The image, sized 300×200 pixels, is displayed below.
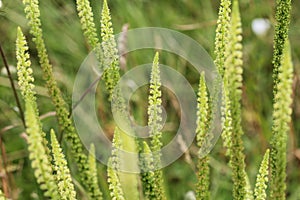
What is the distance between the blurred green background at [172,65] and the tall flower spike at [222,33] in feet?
3.02

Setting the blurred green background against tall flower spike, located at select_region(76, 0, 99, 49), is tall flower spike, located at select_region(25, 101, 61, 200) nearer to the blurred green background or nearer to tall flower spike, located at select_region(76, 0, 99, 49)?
tall flower spike, located at select_region(76, 0, 99, 49)

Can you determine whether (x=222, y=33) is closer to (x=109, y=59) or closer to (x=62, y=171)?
(x=109, y=59)

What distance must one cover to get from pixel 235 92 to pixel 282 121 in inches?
3.7

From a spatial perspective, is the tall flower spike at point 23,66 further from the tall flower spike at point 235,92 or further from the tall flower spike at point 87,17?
the tall flower spike at point 235,92

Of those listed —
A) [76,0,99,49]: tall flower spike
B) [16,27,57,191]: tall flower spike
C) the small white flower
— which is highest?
the small white flower

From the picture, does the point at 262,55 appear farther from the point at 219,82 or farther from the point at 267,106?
the point at 219,82

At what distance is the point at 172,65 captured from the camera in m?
2.65

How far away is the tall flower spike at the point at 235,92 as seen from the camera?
1.02m

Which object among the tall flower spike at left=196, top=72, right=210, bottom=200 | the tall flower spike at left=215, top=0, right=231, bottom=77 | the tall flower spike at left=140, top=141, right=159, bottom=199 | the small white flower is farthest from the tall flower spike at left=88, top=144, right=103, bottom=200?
the small white flower

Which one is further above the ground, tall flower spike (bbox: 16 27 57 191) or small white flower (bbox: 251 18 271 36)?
small white flower (bbox: 251 18 271 36)

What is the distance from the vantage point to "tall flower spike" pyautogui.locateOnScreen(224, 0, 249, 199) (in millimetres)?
1017

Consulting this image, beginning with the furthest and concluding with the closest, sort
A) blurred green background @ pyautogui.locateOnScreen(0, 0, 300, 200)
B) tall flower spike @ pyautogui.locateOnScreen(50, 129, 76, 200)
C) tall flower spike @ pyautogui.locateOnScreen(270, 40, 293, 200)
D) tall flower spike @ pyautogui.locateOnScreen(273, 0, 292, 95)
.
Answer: blurred green background @ pyautogui.locateOnScreen(0, 0, 300, 200), tall flower spike @ pyautogui.locateOnScreen(273, 0, 292, 95), tall flower spike @ pyautogui.locateOnScreen(50, 129, 76, 200), tall flower spike @ pyautogui.locateOnScreen(270, 40, 293, 200)

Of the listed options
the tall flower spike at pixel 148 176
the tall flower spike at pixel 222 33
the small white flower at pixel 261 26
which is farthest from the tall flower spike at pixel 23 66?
the small white flower at pixel 261 26

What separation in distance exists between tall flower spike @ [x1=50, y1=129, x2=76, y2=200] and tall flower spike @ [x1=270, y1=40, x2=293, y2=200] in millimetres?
386
